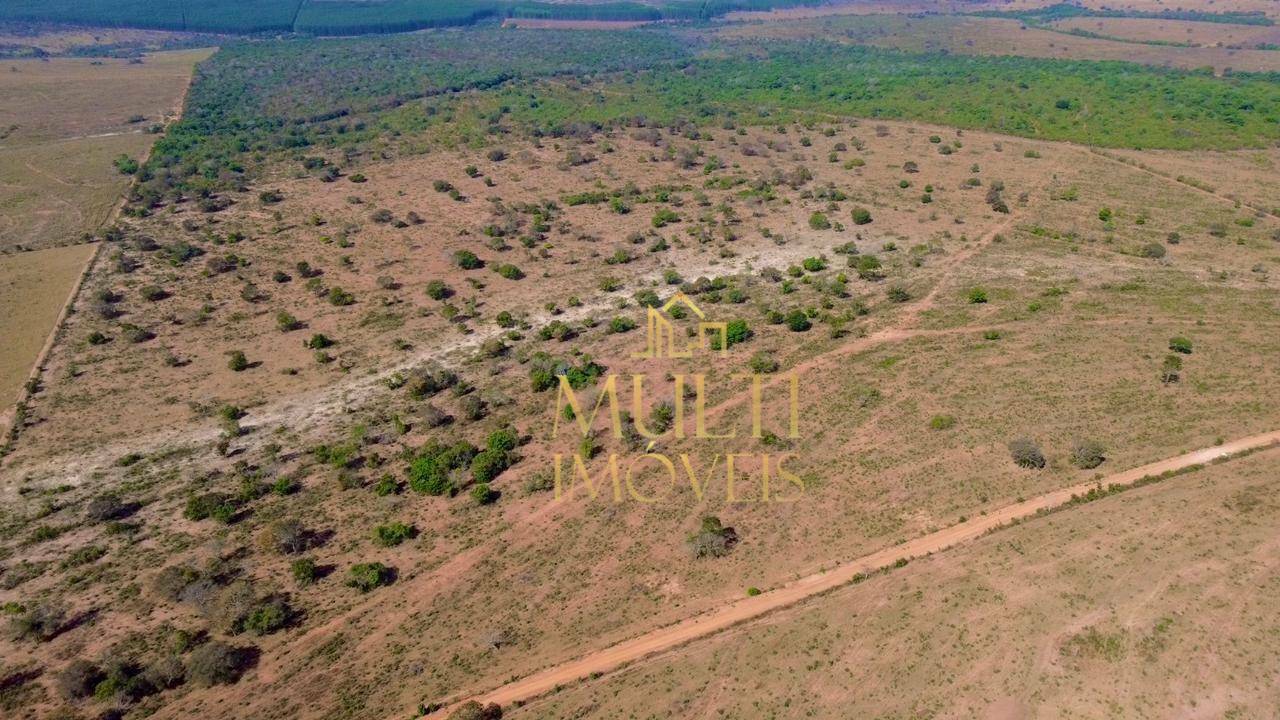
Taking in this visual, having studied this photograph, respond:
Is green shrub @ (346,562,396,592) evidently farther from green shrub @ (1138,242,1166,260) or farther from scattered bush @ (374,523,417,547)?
green shrub @ (1138,242,1166,260)

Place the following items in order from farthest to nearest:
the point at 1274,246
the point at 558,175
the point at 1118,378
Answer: the point at 558,175
the point at 1274,246
the point at 1118,378

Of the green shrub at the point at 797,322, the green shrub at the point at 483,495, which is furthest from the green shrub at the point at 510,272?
the green shrub at the point at 483,495

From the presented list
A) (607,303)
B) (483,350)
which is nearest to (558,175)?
(607,303)

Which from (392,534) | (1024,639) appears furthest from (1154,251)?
(392,534)

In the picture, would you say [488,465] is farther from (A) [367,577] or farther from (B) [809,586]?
(B) [809,586]

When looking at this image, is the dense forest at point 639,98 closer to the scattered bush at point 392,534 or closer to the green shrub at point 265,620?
the scattered bush at point 392,534

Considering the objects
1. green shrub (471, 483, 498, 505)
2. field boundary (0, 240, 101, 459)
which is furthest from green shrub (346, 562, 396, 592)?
field boundary (0, 240, 101, 459)

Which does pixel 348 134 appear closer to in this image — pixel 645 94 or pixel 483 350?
pixel 645 94
